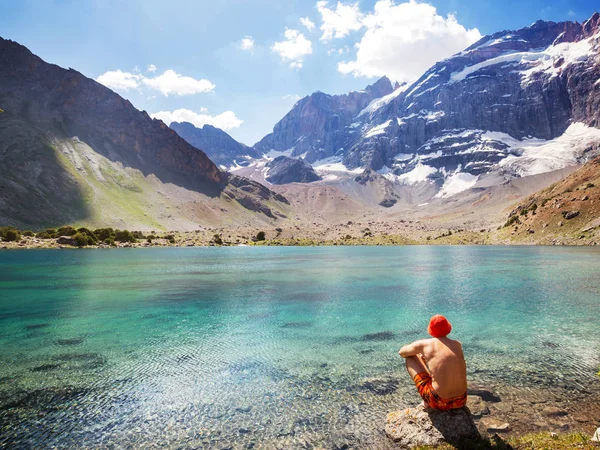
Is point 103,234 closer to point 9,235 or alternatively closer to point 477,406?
point 9,235

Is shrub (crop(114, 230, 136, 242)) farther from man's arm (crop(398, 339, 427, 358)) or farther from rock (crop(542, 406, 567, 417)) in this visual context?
rock (crop(542, 406, 567, 417))

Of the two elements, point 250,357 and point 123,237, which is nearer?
point 250,357

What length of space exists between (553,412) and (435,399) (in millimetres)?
6035

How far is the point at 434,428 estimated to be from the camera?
11227 millimetres

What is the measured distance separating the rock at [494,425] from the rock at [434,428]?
6.65ft

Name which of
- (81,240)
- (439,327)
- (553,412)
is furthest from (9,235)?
(553,412)

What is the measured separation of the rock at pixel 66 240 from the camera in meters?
126

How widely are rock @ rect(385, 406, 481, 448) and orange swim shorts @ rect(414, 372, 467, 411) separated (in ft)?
0.73

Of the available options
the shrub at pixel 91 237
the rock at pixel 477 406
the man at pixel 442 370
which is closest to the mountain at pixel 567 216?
the rock at pixel 477 406

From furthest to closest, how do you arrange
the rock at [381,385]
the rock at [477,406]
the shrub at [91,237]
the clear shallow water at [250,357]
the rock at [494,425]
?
the shrub at [91,237]
the rock at [381,385]
the rock at [477,406]
the clear shallow water at [250,357]
the rock at [494,425]

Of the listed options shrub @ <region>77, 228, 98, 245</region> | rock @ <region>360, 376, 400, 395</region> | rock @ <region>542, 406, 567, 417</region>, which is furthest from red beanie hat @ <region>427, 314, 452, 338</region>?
shrub @ <region>77, 228, 98, 245</region>

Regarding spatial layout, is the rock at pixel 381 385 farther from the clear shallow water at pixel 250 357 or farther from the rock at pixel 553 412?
the rock at pixel 553 412

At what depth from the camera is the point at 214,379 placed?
1731 cm

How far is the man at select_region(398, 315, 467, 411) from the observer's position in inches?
426
